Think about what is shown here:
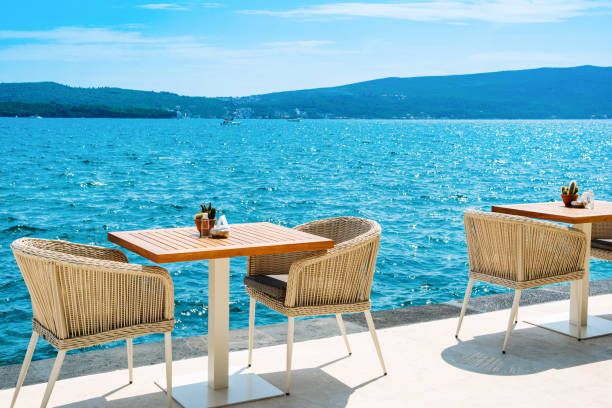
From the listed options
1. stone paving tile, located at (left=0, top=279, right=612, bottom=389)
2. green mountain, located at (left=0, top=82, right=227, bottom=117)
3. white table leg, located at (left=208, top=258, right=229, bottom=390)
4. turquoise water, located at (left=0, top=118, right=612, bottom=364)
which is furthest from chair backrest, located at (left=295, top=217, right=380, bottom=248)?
green mountain, located at (left=0, top=82, right=227, bottom=117)

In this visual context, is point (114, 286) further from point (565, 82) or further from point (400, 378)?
point (565, 82)

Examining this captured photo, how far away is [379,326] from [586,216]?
130cm

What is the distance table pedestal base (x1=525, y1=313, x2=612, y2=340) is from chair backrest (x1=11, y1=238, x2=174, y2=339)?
2.32 metres

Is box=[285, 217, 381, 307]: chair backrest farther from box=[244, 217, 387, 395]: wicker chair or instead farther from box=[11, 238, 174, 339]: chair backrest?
box=[11, 238, 174, 339]: chair backrest

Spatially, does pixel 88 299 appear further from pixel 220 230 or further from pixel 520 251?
pixel 520 251

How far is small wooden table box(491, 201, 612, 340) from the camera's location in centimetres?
386

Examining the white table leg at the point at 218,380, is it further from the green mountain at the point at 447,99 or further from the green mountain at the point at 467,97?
the green mountain at the point at 467,97

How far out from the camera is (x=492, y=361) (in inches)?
139

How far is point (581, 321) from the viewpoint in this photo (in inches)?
→ 159

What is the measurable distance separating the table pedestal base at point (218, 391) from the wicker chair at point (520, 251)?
1.32 meters

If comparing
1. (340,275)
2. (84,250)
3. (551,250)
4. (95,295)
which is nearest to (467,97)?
(551,250)

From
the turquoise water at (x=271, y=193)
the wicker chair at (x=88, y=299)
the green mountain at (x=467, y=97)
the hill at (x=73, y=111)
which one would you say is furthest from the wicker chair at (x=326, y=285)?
the green mountain at (x=467, y=97)

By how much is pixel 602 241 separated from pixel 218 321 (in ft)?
8.42

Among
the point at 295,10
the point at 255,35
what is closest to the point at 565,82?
the point at 255,35
